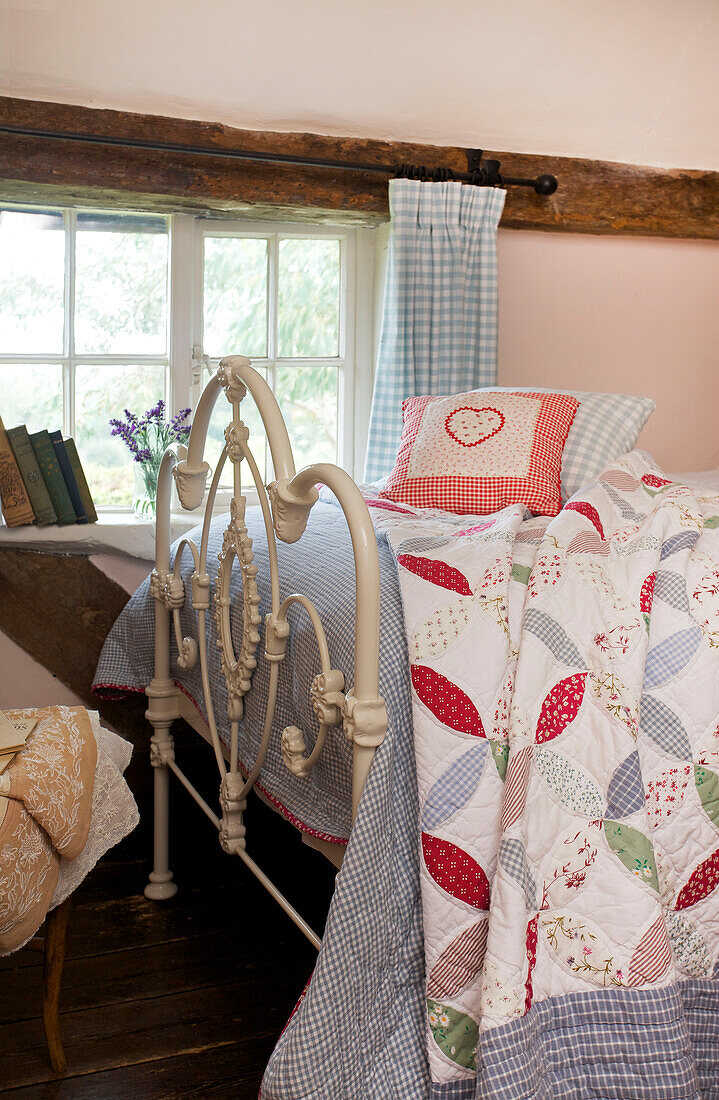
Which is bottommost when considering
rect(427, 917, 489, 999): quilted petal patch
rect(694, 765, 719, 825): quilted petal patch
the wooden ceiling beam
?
rect(427, 917, 489, 999): quilted petal patch

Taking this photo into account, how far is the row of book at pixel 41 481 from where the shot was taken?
89.4 inches

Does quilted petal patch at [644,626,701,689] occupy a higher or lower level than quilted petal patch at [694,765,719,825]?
higher

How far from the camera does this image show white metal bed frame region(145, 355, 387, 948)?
104 cm

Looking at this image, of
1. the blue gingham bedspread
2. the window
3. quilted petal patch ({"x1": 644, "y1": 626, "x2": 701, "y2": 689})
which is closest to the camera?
the blue gingham bedspread

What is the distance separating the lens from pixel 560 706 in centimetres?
111

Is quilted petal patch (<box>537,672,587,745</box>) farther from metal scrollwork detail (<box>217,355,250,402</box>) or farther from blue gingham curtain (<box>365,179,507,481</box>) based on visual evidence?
blue gingham curtain (<box>365,179,507,481</box>)

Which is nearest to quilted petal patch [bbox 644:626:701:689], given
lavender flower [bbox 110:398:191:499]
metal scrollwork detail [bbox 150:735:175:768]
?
metal scrollwork detail [bbox 150:735:175:768]

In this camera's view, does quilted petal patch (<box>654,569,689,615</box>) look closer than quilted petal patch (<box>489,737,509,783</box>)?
No

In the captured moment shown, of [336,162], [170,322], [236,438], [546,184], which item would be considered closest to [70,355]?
[170,322]

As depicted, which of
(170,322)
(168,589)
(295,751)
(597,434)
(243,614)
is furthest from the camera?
(170,322)

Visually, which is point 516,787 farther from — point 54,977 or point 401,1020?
point 54,977

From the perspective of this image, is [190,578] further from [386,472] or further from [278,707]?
[386,472]

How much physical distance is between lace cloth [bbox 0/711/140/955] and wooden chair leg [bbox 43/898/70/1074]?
4.3 inches

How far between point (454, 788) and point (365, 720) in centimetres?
13
